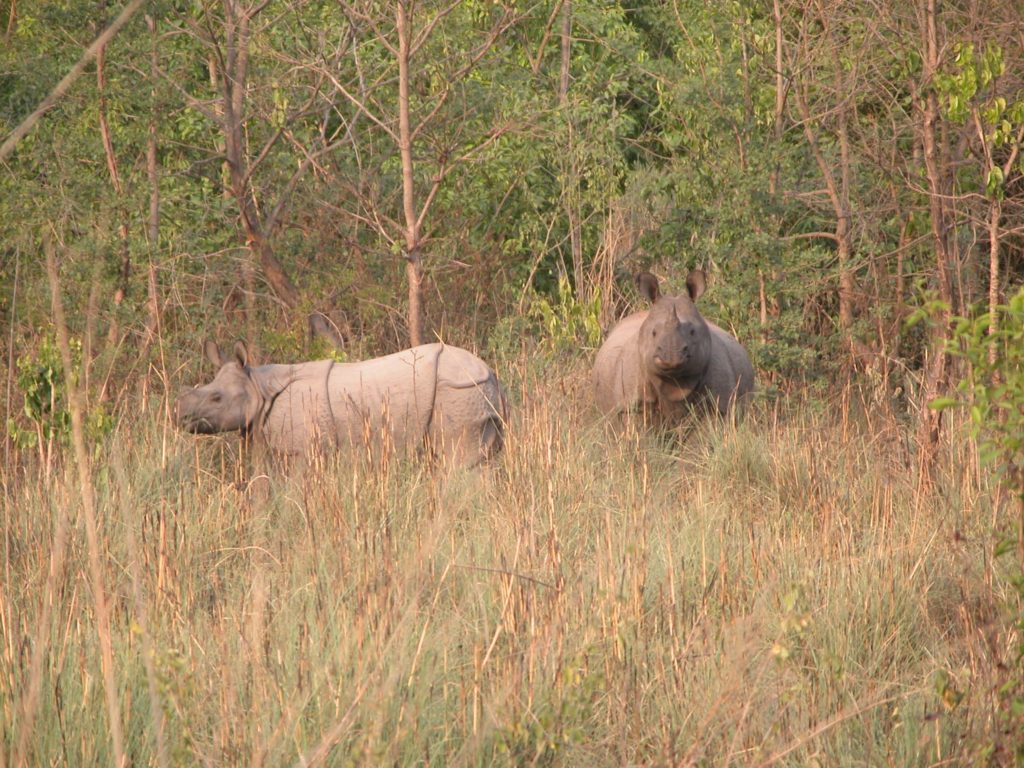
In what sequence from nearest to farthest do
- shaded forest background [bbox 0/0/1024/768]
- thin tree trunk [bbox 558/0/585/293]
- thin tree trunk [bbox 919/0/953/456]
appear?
shaded forest background [bbox 0/0/1024/768], thin tree trunk [bbox 919/0/953/456], thin tree trunk [bbox 558/0/585/293]

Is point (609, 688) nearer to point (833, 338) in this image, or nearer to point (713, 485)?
point (713, 485)

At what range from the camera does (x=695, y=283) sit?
8.75 meters

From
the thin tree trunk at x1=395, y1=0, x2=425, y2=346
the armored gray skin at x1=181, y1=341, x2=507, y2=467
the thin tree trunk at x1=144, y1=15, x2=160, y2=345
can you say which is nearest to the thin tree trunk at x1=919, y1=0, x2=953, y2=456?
the armored gray skin at x1=181, y1=341, x2=507, y2=467

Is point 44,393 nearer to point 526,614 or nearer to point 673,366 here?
point 526,614

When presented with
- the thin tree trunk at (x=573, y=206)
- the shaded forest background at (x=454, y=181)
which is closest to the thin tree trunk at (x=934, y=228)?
the shaded forest background at (x=454, y=181)

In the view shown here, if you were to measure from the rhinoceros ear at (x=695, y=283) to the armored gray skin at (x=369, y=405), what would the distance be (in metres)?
1.89

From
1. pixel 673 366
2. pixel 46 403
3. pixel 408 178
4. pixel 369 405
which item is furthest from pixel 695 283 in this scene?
pixel 46 403

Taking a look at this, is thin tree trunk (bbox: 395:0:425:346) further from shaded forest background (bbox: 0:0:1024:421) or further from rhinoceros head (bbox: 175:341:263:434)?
rhinoceros head (bbox: 175:341:263:434)

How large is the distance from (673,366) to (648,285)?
67cm

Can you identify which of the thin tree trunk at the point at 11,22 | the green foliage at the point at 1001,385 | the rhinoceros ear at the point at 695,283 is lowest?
the rhinoceros ear at the point at 695,283

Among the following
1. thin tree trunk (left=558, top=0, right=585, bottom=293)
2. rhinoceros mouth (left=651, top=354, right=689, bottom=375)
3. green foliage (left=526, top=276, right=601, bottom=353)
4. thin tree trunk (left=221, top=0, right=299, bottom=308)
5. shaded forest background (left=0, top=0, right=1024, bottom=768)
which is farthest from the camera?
thin tree trunk (left=558, top=0, right=585, bottom=293)

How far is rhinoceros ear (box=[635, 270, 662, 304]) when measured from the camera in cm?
859

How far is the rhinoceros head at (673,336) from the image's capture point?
323 inches

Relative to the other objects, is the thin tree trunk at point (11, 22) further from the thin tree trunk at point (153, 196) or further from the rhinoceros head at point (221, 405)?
the rhinoceros head at point (221, 405)
